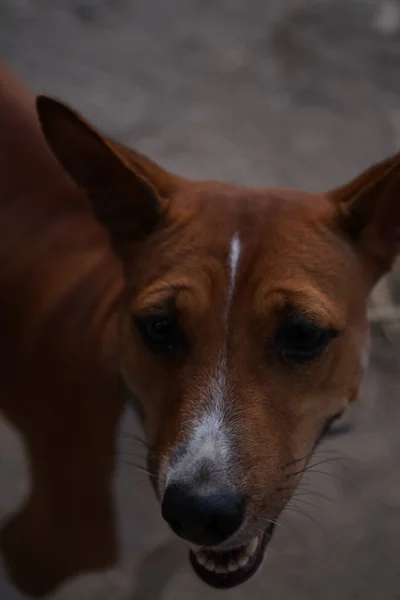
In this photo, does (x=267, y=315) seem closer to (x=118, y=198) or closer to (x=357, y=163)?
(x=118, y=198)

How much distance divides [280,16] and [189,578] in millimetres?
2460

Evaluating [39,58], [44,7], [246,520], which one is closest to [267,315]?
[246,520]

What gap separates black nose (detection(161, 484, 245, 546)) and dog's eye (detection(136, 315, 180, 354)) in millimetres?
268

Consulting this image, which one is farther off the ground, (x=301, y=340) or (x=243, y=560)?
(x=301, y=340)

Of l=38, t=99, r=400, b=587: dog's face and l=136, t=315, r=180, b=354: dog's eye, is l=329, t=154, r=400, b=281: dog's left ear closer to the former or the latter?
l=38, t=99, r=400, b=587: dog's face

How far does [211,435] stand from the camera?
130 centimetres

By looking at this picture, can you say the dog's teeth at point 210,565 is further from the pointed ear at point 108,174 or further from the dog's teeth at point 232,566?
the pointed ear at point 108,174

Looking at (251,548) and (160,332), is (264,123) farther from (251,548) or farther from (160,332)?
(251,548)

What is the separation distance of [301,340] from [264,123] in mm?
1957

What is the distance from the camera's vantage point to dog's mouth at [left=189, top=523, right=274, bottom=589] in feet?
5.08

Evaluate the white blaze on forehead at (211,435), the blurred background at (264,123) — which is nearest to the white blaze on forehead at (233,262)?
the white blaze on forehead at (211,435)

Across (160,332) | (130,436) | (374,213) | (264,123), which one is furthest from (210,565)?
(264,123)

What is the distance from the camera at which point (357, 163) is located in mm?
3021

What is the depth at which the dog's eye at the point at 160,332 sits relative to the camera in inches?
55.7
